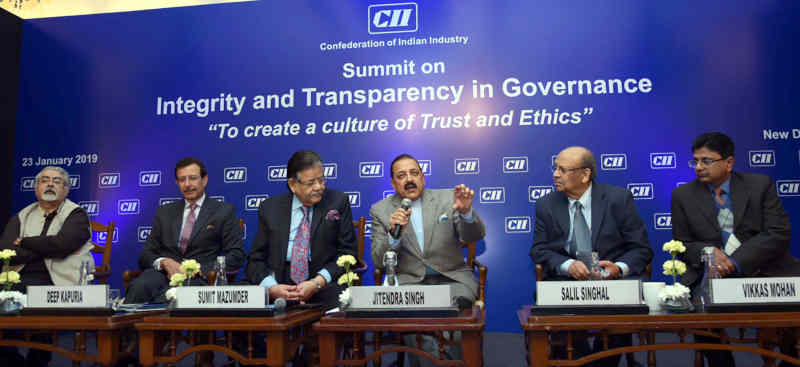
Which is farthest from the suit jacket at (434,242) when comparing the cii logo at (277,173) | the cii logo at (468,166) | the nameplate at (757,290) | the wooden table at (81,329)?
the cii logo at (277,173)

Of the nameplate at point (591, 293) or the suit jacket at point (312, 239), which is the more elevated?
the suit jacket at point (312, 239)

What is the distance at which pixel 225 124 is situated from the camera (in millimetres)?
4684

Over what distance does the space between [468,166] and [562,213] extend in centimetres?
160

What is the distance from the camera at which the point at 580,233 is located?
2.80m

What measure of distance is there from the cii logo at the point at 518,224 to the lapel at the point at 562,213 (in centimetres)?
143

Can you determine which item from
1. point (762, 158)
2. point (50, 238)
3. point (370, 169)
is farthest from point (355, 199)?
point (762, 158)

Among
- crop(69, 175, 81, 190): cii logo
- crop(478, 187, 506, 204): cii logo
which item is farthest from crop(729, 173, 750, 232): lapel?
crop(69, 175, 81, 190): cii logo

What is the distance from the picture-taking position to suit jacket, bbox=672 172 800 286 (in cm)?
263

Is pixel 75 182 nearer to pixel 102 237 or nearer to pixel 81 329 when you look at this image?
pixel 102 237

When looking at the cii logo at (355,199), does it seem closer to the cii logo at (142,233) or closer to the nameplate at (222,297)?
the cii logo at (142,233)

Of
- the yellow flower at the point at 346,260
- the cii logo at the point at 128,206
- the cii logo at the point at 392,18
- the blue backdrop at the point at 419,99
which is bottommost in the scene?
the yellow flower at the point at 346,260

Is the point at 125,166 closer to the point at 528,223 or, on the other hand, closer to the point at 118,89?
the point at 118,89

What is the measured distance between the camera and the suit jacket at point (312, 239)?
288 cm

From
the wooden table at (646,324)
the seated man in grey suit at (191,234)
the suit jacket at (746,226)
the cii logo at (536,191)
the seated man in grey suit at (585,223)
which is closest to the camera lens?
the wooden table at (646,324)
